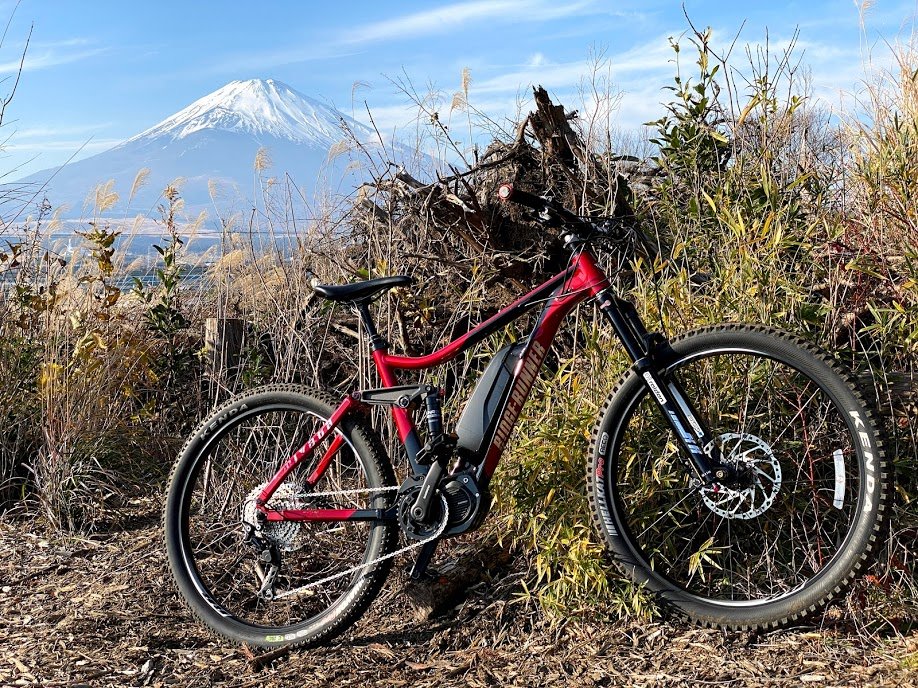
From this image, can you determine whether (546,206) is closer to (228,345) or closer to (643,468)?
(643,468)

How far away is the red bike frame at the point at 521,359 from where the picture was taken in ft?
10.3

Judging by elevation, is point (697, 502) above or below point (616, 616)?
above

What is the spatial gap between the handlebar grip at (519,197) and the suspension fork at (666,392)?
1.24 feet

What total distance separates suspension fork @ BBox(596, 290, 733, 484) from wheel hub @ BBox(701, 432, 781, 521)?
4 centimetres

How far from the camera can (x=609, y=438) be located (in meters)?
3.14

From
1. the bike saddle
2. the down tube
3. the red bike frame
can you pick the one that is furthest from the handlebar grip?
the bike saddle

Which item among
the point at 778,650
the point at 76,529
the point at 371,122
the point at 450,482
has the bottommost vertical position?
the point at 778,650

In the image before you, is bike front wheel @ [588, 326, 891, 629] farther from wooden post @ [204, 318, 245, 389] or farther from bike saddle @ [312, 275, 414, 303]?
wooden post @ [204, 318, 245, 389]

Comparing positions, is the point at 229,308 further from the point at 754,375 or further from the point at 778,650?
the point at 778,650

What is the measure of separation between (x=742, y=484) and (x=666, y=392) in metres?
0.40

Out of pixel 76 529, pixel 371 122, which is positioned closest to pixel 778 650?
pixel 371 122

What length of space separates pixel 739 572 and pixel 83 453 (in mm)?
3322

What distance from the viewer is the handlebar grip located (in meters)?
3.02

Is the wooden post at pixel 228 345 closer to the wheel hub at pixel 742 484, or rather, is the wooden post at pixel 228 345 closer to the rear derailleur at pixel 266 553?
the rear derailleur at pixel 266 553
